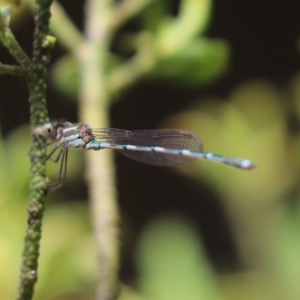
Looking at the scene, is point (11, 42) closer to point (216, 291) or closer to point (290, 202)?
point (216, 291)

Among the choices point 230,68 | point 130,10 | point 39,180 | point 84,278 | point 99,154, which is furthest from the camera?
point 230,68

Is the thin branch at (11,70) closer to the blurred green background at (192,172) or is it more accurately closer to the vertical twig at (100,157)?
the vertical twig at (100,157)

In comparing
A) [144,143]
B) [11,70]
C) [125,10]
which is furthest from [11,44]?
[125,10]

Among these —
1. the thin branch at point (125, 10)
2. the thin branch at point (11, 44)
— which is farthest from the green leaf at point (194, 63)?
the thin branch at point (11, 44)

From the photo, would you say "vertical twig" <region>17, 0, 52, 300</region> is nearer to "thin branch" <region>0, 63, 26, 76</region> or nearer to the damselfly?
"thin branch" <region>0, 63, 26, 76</region>

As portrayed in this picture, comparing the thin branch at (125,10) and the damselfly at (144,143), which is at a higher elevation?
the thin branch at (125,10)

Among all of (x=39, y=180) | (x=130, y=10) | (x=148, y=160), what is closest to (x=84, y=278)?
(x=148, y=160)

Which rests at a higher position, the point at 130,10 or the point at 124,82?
the point at 130,10
